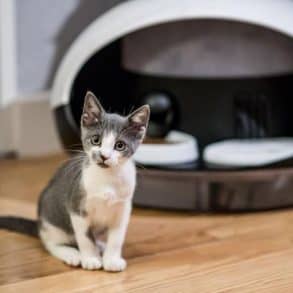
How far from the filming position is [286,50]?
201cm

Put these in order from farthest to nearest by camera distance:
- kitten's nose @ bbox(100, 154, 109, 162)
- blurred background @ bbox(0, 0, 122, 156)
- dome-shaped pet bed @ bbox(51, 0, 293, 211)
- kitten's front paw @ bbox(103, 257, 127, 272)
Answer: blurred background @ bbox(0, 0, 122, 156) < dome-shaped pet bed @ bbox(51, 0, 293, 211) < kitten's front paw @ bbox(103, 257, 127, 272) < kitten's nose @ bbox(100, 154, 109, 162)

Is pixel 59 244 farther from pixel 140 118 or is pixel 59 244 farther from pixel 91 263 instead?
pixel 140 118

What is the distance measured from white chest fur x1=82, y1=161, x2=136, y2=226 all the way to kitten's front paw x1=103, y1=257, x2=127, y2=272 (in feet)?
0.30

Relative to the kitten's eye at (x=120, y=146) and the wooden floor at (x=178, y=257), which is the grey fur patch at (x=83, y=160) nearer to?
the kitten's eye at (x=120, y=146)

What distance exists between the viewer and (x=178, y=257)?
159cm

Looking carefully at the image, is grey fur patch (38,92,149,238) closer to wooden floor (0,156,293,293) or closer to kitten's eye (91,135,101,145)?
kitten's eye (91,135,101,145)

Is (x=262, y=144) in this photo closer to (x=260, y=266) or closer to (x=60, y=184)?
(x=260, y=266)

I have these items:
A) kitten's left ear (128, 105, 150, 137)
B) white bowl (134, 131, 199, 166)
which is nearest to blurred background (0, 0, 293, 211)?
white bowl (134, 131, 199, 166)

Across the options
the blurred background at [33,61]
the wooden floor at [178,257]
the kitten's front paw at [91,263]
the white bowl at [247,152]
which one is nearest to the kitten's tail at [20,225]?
the wooden floor at [178,257]

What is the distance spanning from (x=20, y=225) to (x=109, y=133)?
0.44 m

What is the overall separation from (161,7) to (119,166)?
627 millimetres

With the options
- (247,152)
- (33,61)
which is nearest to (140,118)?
(247,152)

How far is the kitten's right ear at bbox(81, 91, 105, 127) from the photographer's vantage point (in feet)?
4.55

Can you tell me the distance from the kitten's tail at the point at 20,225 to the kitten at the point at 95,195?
46mm
